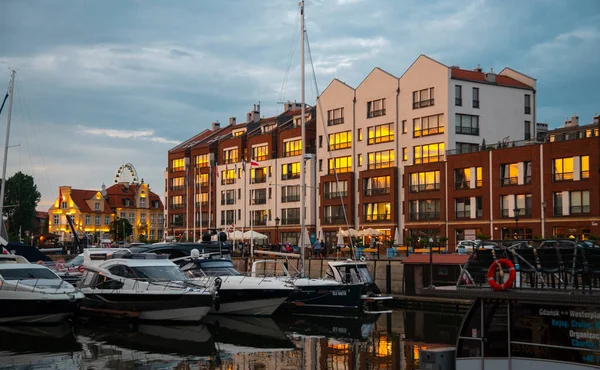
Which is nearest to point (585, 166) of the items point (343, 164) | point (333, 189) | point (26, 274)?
point (343, 164)

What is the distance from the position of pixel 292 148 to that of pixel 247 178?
880 centimetres

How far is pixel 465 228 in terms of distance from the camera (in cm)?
7038

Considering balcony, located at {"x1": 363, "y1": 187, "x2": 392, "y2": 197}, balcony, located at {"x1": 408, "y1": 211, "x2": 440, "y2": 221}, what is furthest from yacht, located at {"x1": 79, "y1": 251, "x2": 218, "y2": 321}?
balcony, located at {"x1": 363, "y1": 187, "x2": 392, "y2": 197}

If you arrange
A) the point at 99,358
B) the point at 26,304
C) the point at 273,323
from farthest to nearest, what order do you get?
the point at 273,323 → the point at 26,304 → the point at 99,358

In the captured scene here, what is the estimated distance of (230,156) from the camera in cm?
10212

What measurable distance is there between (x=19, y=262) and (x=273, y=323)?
42.8 feet

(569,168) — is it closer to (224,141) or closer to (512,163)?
(512,163)

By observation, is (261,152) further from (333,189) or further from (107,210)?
(107,210)

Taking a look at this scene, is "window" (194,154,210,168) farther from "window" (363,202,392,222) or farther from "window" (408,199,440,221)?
"window" (408,199,440,221)

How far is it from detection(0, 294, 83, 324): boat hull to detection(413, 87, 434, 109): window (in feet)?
166

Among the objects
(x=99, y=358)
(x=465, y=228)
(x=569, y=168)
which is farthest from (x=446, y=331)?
(x=465, y=228)

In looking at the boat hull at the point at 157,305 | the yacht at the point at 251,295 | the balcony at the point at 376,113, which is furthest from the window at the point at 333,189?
the boat hull at the point at 157,305

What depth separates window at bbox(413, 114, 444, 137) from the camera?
246 ft

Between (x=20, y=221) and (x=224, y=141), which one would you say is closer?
(x=224, y=141)
